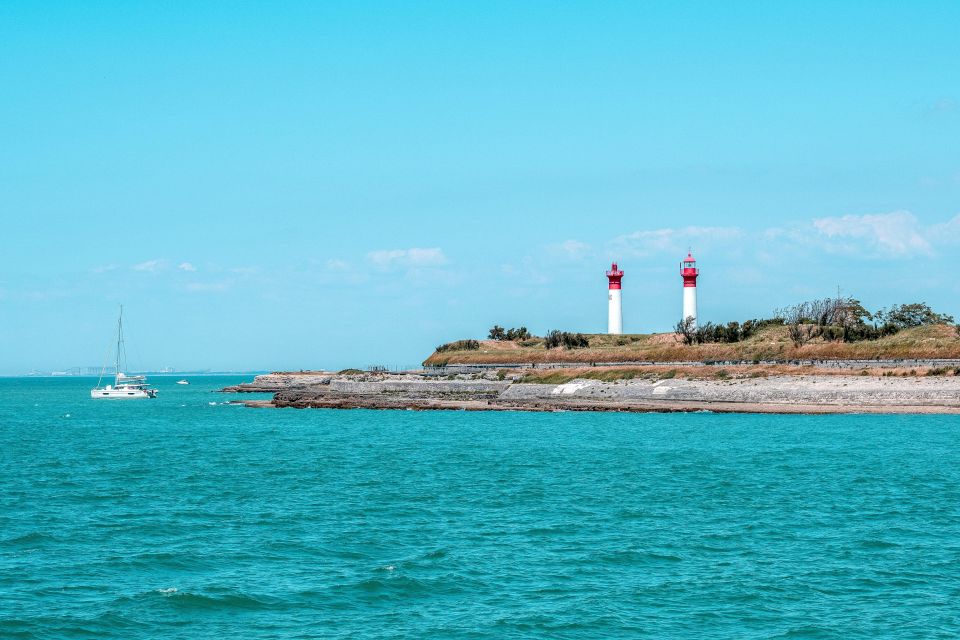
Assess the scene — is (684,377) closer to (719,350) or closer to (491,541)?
(719,350)

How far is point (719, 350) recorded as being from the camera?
95625 millimetres

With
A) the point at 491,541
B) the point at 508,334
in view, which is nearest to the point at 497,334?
the point at 508,334

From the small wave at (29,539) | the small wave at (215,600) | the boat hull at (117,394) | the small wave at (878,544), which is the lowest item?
the small wave at (215,600)

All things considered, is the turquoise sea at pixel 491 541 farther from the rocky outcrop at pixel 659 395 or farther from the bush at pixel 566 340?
the bush at pixel 566 340

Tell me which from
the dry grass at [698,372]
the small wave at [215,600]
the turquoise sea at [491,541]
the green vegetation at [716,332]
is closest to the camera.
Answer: the turquoise sea at [491,541]

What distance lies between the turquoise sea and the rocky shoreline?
1516 cm

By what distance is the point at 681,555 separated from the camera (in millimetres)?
23750

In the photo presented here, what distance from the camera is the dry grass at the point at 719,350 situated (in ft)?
272

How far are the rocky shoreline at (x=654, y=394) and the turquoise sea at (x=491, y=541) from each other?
1516 cm

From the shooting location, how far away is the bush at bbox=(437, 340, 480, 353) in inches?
4878

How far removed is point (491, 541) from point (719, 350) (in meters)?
73.4

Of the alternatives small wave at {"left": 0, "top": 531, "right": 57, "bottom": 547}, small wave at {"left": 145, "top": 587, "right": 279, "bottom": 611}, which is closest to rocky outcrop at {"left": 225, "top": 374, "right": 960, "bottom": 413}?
small wave at {"left": 0, "top": 531, "right": 57, "bottom": 547}

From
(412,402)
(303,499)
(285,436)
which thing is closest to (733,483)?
(303,499)

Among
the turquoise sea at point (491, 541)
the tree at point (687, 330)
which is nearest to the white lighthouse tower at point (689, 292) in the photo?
the tree at point (687, 330)
